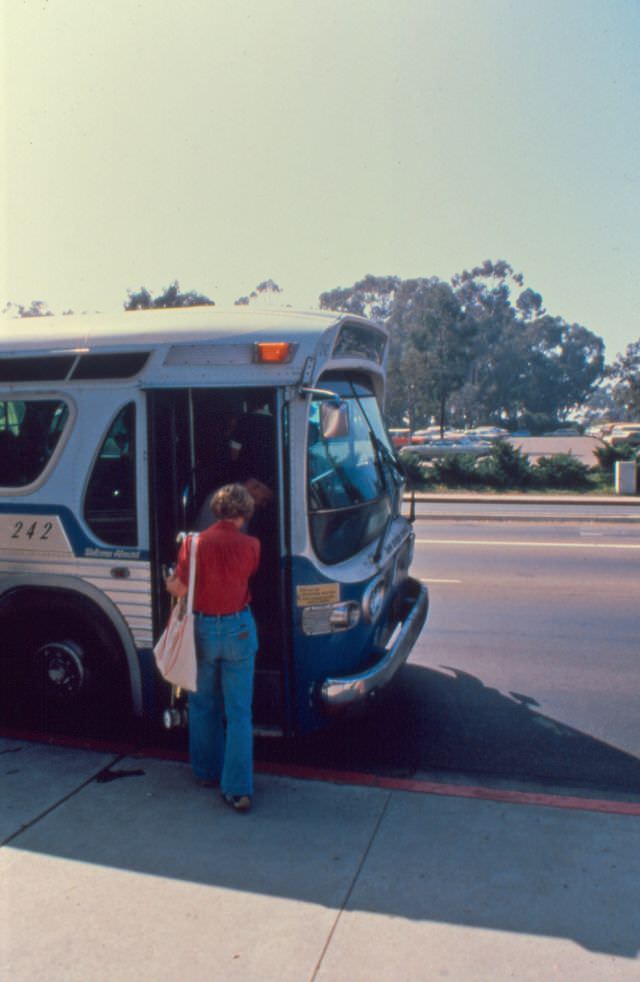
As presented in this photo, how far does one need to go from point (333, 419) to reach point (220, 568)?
114 centimetres

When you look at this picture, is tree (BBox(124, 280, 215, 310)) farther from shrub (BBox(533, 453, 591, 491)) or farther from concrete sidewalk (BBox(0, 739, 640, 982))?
concrete sidewalk (BBox(0, 739, 640, 982))

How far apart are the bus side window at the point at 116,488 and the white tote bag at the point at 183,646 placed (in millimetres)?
773

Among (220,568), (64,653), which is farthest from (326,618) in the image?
(64,653)

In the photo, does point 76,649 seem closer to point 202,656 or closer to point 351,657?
point 202,656

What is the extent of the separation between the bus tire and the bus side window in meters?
0.48

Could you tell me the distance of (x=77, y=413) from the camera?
5430 mm

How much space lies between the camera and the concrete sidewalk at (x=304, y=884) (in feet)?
11.4

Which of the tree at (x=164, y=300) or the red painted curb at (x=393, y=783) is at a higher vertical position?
the tree at (x=164, y=300)

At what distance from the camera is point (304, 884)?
3990 mm

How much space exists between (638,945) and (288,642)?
2.30 m

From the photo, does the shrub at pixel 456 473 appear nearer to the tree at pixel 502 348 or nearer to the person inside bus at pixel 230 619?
the person inside bus at pixel 230 619

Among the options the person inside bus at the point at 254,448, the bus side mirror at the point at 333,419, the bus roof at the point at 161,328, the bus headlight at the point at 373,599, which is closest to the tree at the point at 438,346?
the bus roof at the point at 161,328

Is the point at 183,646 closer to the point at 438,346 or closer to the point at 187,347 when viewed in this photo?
the point at 187,347

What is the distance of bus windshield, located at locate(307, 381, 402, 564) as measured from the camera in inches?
203
